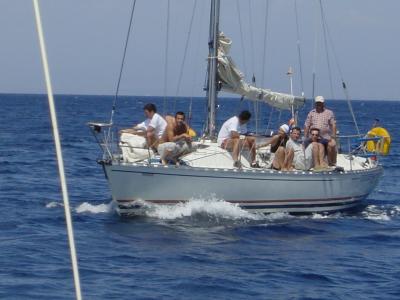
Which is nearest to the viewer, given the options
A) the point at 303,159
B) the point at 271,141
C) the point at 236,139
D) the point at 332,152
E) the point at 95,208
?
the point at 236,139

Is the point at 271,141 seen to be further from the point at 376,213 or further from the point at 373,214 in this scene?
the point at 376,213

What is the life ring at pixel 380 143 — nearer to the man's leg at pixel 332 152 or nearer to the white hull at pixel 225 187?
the man's leg at pixel 332 152

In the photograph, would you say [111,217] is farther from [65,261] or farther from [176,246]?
[65,261]

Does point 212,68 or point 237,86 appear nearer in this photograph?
point 212,68

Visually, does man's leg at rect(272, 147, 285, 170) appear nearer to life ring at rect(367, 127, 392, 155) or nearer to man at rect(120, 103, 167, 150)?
man at rect(120, 103, 167, 150)

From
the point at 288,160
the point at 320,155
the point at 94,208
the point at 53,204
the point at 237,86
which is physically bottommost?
the point at 53,204

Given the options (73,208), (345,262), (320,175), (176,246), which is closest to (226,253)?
(176,246)

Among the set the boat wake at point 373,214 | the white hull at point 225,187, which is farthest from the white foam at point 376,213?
the white hull at point 225,187

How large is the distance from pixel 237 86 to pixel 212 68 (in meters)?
0.87

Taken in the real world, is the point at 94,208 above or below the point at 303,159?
below

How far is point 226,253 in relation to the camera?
46.9 ft

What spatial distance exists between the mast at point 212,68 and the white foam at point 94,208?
103 inches

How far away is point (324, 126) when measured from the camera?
60.9ft

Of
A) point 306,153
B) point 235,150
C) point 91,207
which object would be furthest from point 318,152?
point 91,207
